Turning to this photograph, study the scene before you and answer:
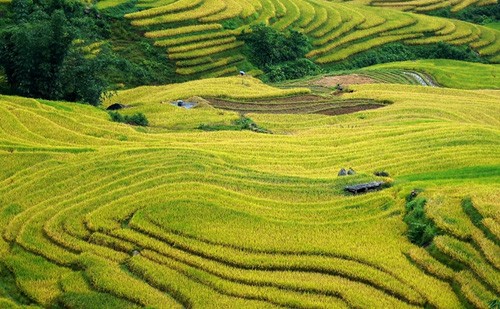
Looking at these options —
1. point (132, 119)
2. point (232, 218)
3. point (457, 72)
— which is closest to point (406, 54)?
point (457, 72)

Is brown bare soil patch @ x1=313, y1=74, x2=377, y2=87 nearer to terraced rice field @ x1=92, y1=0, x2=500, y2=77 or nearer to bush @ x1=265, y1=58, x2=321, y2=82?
bush @ x1=265, y1=58, x2=321, y2=82

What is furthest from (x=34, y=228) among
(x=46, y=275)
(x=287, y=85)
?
(x=287, y=85)

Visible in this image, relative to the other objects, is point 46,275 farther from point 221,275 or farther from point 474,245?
point 474,245

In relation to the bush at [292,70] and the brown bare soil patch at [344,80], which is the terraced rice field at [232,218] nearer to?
the brown bare soil patch at [344,80]

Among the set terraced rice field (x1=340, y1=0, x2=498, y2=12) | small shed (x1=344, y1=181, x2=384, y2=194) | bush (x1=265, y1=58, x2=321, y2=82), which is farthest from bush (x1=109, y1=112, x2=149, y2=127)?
terraced rice field (x1=340, y1=0, x2=498, y2=12)

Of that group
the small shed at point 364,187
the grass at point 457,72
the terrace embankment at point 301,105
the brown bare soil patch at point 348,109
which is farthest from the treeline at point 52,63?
the grass at point 457,72

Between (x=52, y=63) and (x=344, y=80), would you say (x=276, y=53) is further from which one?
(x=52, y=63)

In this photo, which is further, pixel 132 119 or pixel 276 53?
pixel 276 53
